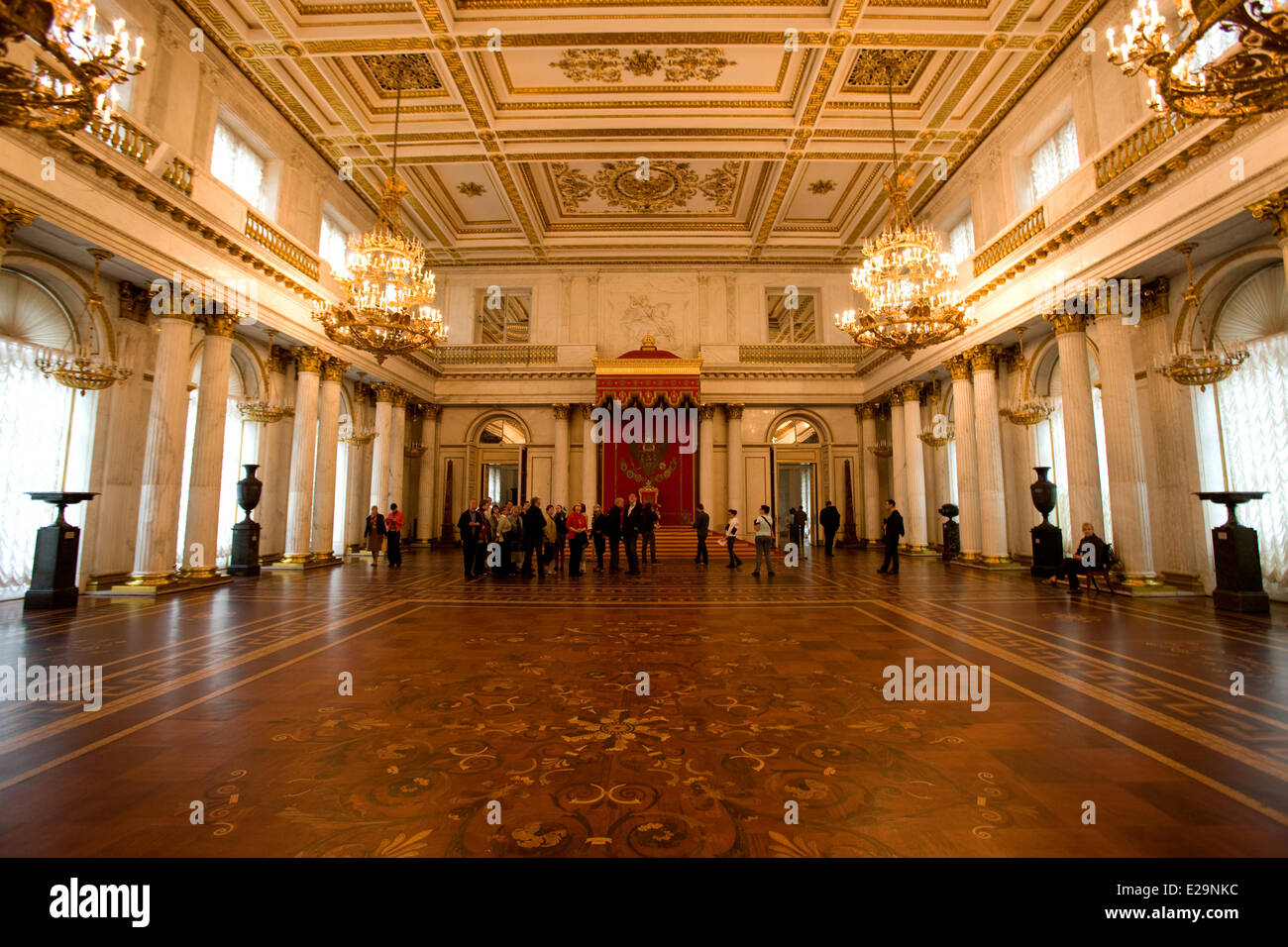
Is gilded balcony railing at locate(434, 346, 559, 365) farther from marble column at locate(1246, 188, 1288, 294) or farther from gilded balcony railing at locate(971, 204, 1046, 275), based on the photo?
marble column at locate(1246, 188, 1288, 294)

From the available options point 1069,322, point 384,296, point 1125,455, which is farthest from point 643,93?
point 1125,455

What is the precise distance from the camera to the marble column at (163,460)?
7012mm

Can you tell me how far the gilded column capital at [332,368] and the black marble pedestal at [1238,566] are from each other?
13.2 meters

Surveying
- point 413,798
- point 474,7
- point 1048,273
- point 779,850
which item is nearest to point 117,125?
point 474,7

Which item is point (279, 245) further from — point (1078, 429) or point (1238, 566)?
point (1238, 566)

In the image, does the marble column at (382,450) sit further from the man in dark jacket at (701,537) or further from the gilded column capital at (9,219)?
the gilded column capital at (9,219)

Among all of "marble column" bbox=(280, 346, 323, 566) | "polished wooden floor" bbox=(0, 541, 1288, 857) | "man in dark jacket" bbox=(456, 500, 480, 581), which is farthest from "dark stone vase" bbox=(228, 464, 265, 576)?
"polished wooden floor" bbox=(0, 541, 1288, 857)

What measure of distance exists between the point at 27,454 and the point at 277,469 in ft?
13.2

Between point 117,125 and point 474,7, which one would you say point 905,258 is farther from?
point 117,125

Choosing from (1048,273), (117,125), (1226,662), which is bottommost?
(1226,662)

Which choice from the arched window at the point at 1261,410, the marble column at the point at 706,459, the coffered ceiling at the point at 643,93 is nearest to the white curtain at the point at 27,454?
the coffered ceiling at the point at 643,93

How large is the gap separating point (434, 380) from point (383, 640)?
12.8 m

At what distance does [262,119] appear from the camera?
908cm

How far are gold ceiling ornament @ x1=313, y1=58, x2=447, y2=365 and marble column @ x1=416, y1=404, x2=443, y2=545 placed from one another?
705 centimetres
